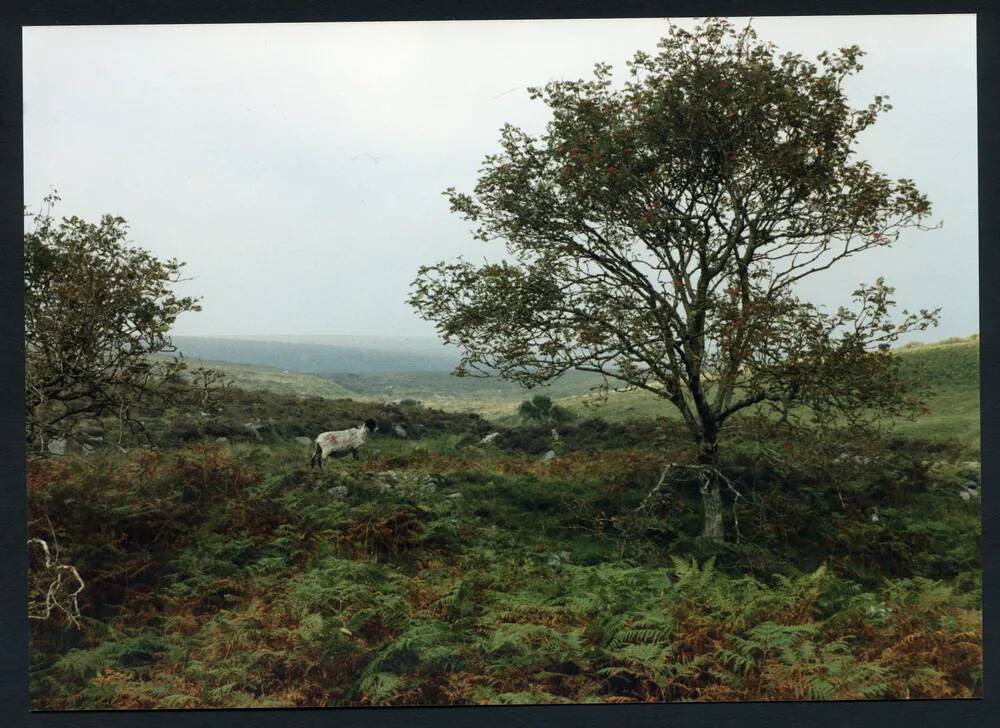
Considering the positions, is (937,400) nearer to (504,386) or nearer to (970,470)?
(970,470)

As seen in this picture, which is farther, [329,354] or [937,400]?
[329,354]

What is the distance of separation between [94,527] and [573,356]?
196 inches

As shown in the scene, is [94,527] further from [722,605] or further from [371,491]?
[722,605]

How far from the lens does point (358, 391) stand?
7.40 m

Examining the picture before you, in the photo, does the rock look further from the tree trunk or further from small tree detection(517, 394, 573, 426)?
small tree detection(517, 394, 573, 426)

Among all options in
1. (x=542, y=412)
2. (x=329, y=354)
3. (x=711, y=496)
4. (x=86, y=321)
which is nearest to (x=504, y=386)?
(x=542, y=412)

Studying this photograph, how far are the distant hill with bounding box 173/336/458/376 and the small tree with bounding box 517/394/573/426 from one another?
86 centimetres

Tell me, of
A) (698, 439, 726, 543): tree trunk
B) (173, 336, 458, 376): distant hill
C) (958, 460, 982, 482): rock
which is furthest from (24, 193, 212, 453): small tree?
(958, 460, 982, 482): rock

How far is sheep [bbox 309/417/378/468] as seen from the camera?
7047mm

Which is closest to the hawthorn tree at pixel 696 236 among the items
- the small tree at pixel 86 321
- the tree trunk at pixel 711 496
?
the tree trunk at pixel 711 496

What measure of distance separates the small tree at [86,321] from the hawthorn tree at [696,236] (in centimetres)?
262

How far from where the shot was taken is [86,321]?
22.1 feet

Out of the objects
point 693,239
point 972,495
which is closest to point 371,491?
point 693,239

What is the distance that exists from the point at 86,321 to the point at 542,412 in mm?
4587
